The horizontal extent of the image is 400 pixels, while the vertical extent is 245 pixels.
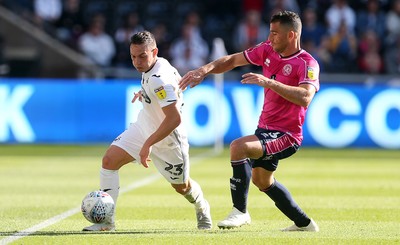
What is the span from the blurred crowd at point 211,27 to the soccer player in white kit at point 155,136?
45.6 ft

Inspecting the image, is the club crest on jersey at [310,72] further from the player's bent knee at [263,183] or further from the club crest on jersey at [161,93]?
the club crest on jersey at [161,93]

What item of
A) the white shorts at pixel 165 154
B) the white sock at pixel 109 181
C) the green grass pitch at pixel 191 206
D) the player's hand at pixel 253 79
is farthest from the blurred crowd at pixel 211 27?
the player's hand at pixel 253 79

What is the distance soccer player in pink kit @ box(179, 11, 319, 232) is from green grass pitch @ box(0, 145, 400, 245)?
272 millimetres

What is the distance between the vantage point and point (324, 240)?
8.10m

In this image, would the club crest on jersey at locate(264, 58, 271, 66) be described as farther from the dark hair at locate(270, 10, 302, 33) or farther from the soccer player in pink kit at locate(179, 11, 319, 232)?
the dark hair at locate(270, 10, 302, 33)

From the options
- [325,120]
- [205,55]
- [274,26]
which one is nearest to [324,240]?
[274,26]

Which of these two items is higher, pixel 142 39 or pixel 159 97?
pixel 142 39

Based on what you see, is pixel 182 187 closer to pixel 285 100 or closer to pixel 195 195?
pixel 195 195

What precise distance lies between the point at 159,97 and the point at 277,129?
3.62 ft

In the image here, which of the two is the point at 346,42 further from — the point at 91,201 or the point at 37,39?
the point at 91,201

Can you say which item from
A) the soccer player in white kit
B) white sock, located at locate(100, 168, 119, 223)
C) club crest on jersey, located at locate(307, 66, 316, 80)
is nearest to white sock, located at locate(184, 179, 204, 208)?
the soccer player in white kit

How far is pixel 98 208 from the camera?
8.53m

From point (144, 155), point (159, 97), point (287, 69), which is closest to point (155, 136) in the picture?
point (144, 155)

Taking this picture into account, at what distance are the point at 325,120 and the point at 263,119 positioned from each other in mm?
13675
